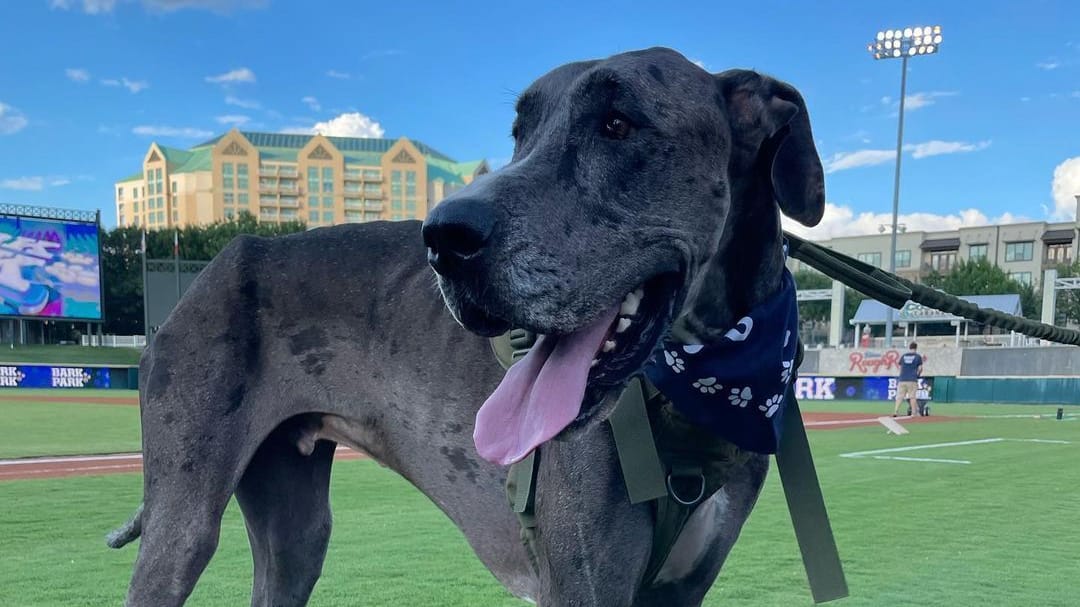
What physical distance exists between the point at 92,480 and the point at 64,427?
7261mm

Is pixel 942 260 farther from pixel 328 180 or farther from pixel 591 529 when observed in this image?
pixel 591 529

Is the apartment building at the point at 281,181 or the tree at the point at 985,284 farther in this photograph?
the apartment building at the point at 281,181

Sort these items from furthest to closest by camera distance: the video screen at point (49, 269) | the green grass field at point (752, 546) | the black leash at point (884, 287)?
the video screen at point (49, 269) < the green grass field at point (752, 546) < the black leash at point (884, 287)

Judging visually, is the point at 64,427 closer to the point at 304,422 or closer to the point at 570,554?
the point at 304,422

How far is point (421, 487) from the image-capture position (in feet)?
8.20

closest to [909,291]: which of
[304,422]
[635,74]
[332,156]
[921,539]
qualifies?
[635,74]

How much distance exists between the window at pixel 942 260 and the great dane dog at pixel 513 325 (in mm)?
78015

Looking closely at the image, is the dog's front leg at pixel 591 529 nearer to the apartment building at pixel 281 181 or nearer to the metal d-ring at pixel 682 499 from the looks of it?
the metal d-ring at pixel 682 499

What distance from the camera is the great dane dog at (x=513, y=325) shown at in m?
1.47

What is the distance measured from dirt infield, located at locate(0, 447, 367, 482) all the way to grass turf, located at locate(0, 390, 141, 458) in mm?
639

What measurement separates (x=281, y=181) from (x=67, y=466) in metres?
102

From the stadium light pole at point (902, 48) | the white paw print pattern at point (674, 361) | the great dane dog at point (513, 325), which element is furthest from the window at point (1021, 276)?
the white paw print pattern at point (674, 361)

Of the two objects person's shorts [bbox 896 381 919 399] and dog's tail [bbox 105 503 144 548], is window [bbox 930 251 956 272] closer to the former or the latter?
person's shorts [bbox 896 381 919 399]

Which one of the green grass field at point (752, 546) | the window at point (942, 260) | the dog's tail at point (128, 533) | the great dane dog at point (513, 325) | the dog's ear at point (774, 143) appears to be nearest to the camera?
the great dane dog at point (513, 325)
